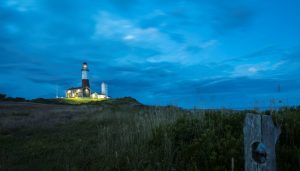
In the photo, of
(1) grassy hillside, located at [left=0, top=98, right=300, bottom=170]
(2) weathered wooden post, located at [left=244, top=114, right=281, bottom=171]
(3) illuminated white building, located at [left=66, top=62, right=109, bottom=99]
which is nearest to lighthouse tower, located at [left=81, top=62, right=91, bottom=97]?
(3) illuminated white building, located at [left=66, top=62, right=109, bottom=99]

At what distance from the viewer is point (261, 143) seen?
123 inches

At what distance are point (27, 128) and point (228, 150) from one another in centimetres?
1281

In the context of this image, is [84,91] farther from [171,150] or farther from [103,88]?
[171,150]

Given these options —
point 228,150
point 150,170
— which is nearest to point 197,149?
point 228,150

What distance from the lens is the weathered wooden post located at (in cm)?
311

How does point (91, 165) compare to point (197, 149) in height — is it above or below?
below

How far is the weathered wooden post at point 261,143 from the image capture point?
3.11 metres

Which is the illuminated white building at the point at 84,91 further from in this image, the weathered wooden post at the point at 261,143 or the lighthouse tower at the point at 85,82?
the weathered wooden post at the point at 261,143

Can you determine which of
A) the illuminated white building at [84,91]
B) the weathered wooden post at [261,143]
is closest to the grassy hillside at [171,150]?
the weathered wooden post at [261,143]

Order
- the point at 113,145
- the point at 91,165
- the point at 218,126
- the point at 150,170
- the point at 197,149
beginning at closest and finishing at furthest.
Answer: the point at 150,170, the point at 197,149, the point at 91,165, the point at 218,126, the point at 113,145

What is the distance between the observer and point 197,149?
6.23 m

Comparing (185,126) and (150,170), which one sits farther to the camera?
(185,126)

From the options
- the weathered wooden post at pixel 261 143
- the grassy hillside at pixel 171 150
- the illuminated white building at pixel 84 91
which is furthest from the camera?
the illuminated white building at pixel 84 91

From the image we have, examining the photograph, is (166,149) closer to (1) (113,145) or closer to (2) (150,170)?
(2) (150,170)
